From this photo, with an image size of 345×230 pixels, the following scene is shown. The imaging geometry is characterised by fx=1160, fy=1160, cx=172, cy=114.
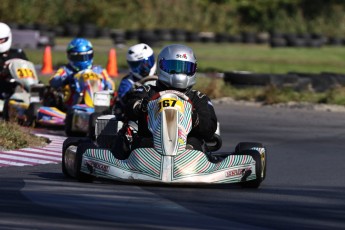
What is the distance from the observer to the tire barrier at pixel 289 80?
66.5 feet

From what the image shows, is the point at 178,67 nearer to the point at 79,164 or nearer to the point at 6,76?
the point at 79,164

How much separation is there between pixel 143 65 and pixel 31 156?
2.68m

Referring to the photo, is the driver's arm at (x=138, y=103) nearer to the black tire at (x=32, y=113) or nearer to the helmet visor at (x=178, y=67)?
the helmet visor at (x=178, y=67)

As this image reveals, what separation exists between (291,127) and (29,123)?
3555 millimetres

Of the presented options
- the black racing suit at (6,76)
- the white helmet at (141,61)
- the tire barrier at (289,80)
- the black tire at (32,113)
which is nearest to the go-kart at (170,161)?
the white helmet at (141,61)

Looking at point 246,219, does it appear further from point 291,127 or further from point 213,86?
point 213,86

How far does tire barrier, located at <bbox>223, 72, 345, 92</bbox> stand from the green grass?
196 inches

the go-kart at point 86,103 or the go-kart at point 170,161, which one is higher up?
the go-kart at point 170,161

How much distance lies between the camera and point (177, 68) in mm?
9781

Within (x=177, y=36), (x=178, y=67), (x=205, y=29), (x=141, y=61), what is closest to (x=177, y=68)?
(x=178, y=67)

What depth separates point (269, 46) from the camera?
4066 cm

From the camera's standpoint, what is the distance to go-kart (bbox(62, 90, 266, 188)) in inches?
353

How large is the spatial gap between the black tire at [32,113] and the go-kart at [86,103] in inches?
23.1

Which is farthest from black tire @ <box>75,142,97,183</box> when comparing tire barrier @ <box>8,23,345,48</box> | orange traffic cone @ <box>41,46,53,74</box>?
tire barrier @ <box>8,23,345,48</box>
